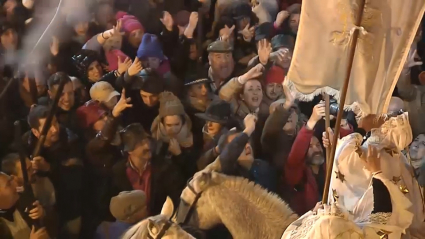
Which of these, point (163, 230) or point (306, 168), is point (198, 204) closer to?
point (163, 230)

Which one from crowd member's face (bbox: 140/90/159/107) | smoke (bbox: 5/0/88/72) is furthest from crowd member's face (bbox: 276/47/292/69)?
smoke (bbox: 5/0/88/72)

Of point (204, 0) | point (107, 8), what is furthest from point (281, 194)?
point (107, 8)

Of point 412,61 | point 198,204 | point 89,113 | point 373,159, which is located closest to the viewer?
point 373,159

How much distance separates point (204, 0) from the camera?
121 inches

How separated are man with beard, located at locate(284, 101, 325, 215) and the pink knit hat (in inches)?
42.0

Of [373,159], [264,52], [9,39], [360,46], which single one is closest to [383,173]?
[373,159]

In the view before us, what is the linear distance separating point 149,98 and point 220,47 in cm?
47

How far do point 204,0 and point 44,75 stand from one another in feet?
2.97

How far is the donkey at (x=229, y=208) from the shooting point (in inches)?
119

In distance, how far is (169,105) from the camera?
9.93 ft

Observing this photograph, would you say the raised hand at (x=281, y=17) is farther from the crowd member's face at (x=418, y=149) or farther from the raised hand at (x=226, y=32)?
the crowd member's face at (x=418, y=149)

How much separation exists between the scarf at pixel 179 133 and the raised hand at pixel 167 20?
18.2 inches

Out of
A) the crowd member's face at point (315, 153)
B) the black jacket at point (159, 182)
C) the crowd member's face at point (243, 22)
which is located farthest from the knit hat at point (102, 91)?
the crowd member's face at point (315, 153)

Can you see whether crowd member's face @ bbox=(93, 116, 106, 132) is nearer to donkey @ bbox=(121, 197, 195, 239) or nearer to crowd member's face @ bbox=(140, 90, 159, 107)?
crowd member's face @ bbox=(140, 90, 159, 107)
